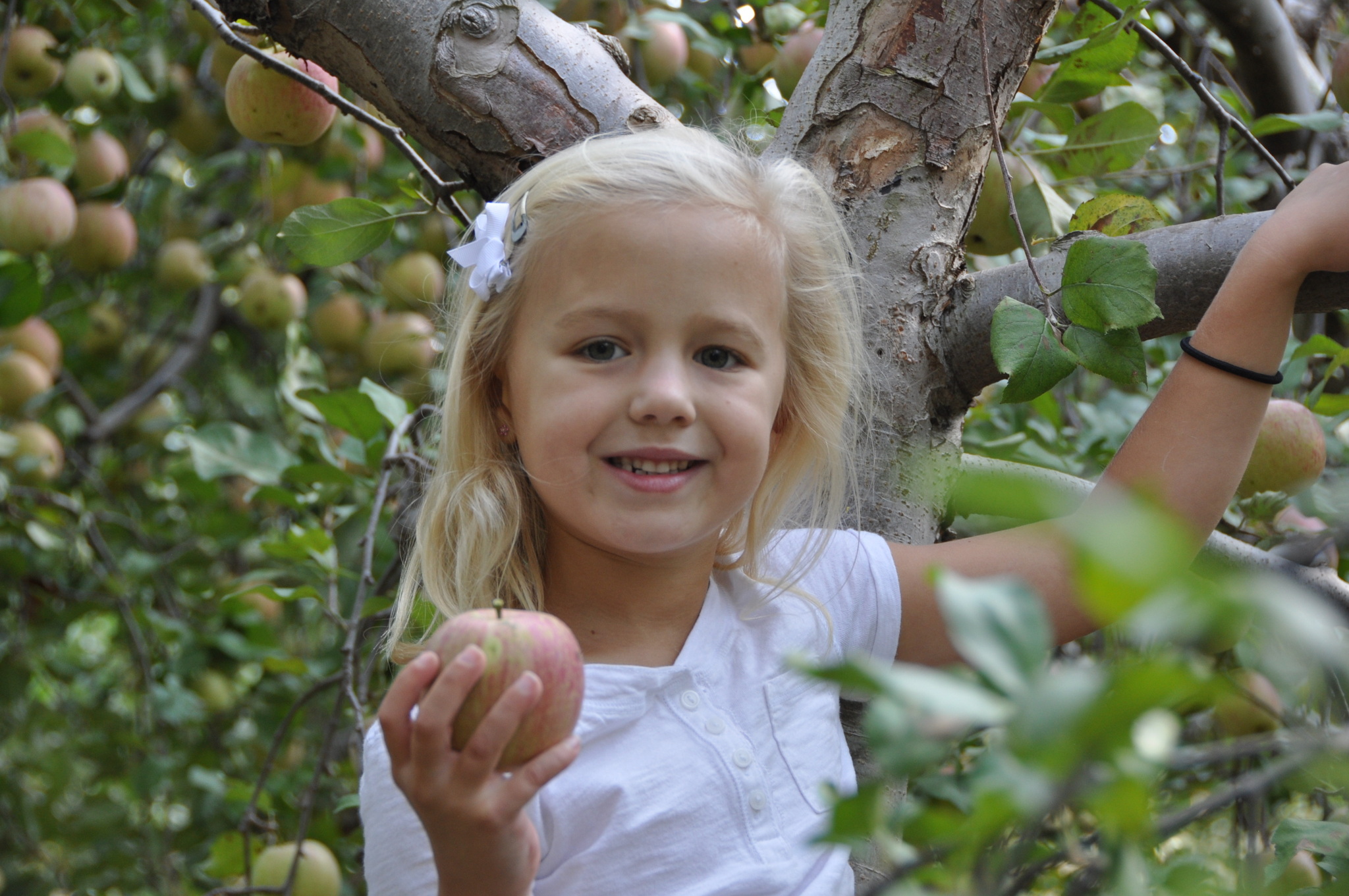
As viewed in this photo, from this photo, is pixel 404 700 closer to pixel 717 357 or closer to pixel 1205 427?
pixel 717 357

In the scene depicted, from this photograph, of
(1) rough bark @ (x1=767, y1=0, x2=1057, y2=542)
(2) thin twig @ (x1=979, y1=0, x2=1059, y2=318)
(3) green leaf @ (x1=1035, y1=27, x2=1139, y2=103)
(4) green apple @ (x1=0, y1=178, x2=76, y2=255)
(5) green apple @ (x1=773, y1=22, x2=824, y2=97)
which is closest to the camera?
(2) thin twig @ (x1=979, y1=0, x2=1059, y2=318)

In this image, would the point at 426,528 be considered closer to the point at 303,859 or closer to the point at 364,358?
the point at 303,859

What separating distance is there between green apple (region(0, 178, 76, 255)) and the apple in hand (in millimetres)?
1934

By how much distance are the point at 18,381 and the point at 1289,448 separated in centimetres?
239

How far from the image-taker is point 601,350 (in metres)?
0.98

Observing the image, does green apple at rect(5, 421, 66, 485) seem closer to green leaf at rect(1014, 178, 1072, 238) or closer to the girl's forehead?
the girl's forehead

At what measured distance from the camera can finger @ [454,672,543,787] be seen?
0.66m

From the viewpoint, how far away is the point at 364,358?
269 centimetres

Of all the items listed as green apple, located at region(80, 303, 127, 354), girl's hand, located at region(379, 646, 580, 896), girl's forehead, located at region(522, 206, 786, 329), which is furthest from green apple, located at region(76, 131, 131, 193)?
girl's hand, located at region(379, 646, 580, 896)

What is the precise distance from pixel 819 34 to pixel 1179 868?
151 cm

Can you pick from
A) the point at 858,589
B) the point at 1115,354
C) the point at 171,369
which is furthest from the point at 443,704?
the point at 171,369

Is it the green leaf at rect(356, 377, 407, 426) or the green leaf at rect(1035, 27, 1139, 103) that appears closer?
the green leaf at rect(1035, 27, 1139, 103)

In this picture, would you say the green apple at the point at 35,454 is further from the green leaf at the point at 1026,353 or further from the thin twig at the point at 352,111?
the green leaf at the point at 1026,353

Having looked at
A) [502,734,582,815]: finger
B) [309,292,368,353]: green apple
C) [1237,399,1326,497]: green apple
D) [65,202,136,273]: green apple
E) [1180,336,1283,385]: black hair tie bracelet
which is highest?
[1180,336,1283,385]: black hair tie bracelet
